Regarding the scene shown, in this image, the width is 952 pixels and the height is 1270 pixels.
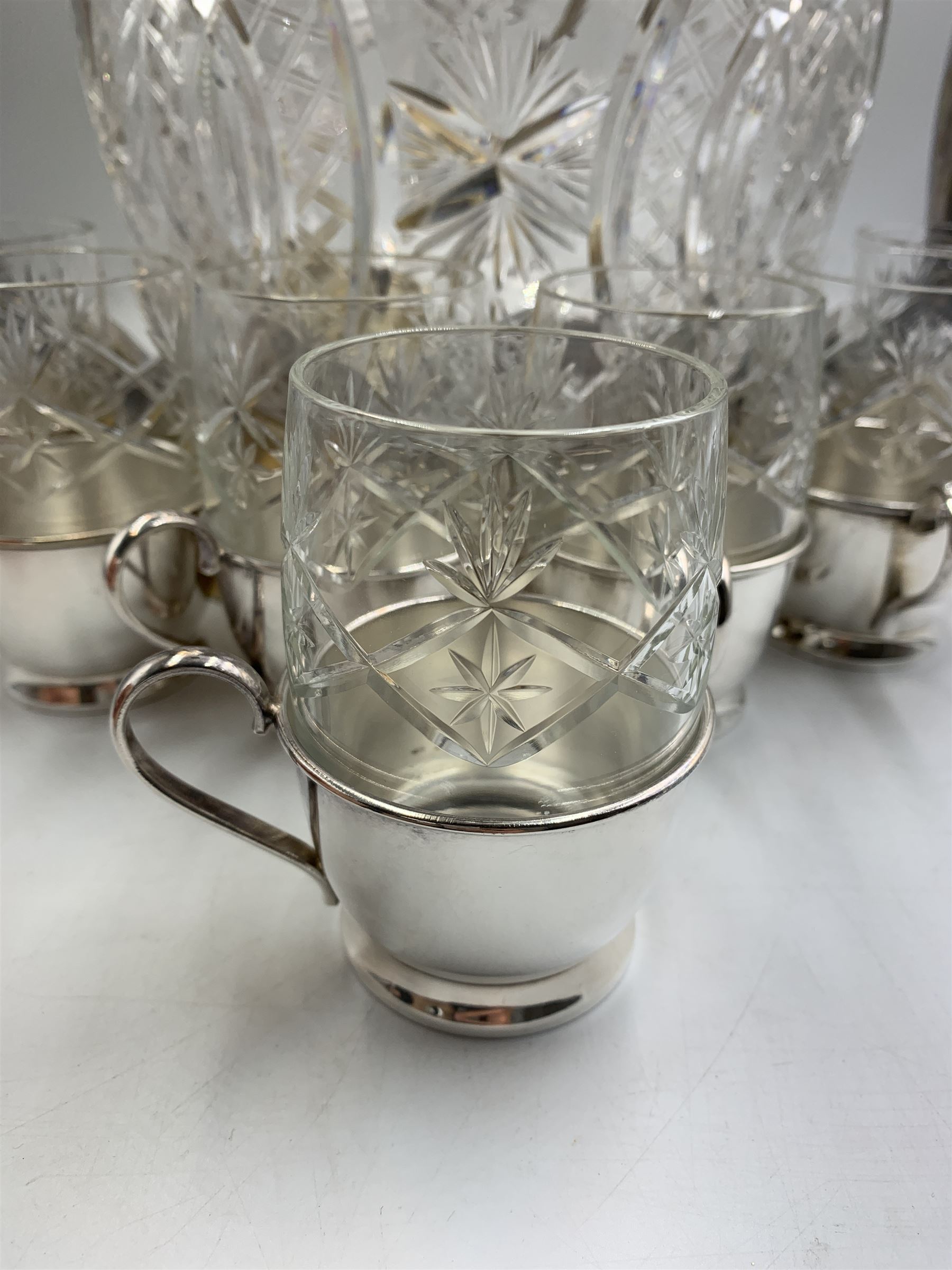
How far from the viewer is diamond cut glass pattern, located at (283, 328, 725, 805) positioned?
30cm

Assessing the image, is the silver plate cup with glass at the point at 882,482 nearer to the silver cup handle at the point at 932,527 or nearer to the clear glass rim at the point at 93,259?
the silver cup handle at the point at 932,527

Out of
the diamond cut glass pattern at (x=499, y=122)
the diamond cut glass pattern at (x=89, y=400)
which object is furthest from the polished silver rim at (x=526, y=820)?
the diamond cut glass pattern at (x=499, y=122)

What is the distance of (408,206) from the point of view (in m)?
0.60

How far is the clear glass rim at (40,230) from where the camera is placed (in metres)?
0.60

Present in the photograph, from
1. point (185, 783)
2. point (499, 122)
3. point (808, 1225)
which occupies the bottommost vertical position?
point (808, 1225)

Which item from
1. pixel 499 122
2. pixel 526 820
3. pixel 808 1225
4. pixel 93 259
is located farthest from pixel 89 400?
pixel 808 1225

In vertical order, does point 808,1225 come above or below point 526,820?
below

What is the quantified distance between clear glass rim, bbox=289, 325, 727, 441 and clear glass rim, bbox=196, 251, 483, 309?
0.27 feet

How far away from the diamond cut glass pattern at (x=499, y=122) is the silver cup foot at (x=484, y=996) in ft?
1.38

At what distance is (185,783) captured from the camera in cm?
35

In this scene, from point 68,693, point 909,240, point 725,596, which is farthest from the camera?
point 909,240

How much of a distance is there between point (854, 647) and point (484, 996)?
0.38 m

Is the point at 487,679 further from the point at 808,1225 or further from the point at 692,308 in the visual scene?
the point at 692,308

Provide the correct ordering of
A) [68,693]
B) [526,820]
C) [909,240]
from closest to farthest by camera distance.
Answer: [526,820] < [68,693] < [909,240]
